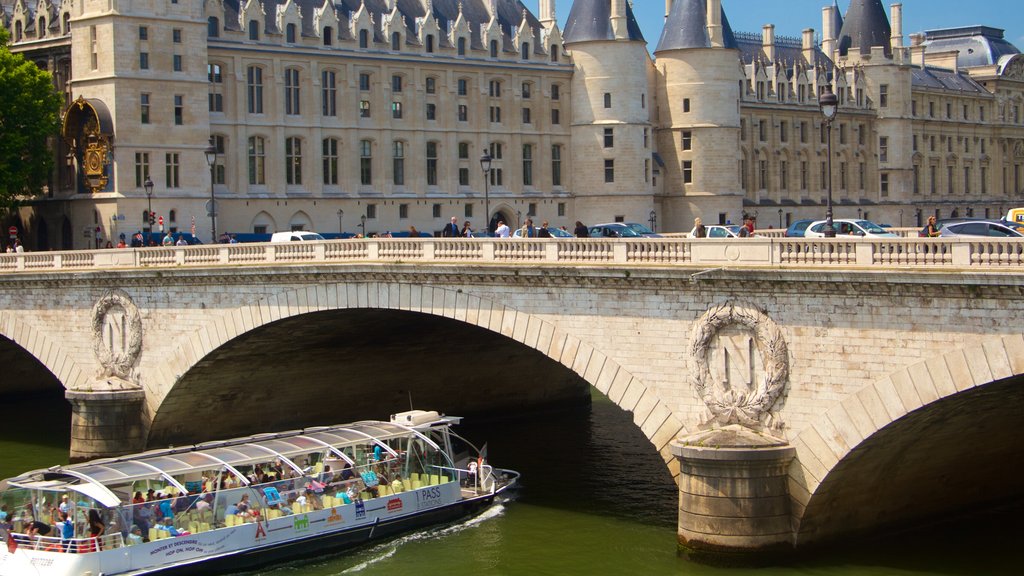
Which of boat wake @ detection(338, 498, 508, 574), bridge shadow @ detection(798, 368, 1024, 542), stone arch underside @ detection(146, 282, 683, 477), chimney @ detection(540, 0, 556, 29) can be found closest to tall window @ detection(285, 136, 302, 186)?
chimney @ detection(540, 0, 556, 29)

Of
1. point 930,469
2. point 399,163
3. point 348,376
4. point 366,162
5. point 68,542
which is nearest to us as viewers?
point 68,542

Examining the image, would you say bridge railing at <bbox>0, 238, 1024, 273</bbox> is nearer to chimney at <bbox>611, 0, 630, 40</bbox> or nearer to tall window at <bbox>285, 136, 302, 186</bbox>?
tall window at <bbox>285, 136, 302, 186</bbox>

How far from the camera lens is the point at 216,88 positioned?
8400 centimetres

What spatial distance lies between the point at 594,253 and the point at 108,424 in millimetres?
18967

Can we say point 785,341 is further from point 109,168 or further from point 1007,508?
point 109,168

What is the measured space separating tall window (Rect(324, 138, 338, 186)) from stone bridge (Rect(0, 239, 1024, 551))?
38162 mm

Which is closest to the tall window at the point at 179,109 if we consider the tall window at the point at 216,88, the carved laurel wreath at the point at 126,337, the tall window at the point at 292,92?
the tall window at the point at 216,88

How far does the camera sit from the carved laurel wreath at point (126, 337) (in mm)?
49188

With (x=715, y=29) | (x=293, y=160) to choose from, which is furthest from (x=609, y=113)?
(x=293, y=160)

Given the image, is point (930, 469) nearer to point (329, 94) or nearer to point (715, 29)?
Answer: point (329, 94)

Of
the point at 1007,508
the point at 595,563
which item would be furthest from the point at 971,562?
the point at 595,563

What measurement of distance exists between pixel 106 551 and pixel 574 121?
68.8 metres

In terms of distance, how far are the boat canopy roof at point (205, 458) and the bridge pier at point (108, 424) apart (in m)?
8.02

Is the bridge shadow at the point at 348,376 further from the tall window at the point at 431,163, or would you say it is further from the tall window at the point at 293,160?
the tall window at the point at 431,163
